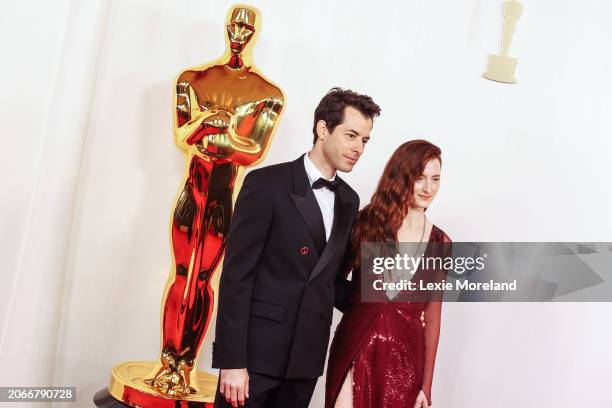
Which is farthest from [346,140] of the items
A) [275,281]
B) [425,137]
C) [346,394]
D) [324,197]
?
[425,137]

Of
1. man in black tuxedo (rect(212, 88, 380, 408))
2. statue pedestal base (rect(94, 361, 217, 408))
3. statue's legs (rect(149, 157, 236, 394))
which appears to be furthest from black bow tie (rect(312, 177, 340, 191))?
statue pedestal base (rect(94, 361, 217, 408))

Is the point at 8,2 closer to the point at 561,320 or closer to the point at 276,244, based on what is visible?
the point at 276,244

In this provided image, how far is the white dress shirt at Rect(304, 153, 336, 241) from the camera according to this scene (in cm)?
252

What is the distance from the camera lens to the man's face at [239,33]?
3098mm

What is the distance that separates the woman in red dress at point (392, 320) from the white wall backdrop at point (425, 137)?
45.0 inches

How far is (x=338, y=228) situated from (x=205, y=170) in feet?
2.55

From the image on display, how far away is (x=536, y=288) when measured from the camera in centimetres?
372

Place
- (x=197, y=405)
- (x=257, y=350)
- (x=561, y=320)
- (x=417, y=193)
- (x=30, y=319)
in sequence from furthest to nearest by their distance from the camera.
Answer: (x=561, y=320) → (x=30, y=319) → (x=197, y=405) → (x=417, y=193) → (x=257, y=350)

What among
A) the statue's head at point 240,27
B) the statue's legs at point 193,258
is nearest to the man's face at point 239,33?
the statue's head at point 240,27

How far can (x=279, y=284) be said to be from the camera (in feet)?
7.86

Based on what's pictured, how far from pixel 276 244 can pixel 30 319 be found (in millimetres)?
1505

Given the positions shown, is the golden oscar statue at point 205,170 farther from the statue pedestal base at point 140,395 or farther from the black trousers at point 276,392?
the black trousers at point 276,392

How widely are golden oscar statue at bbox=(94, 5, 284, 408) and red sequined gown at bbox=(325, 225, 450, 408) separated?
2.38 feet

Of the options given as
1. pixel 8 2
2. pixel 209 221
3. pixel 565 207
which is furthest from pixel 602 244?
pixel 8 2
